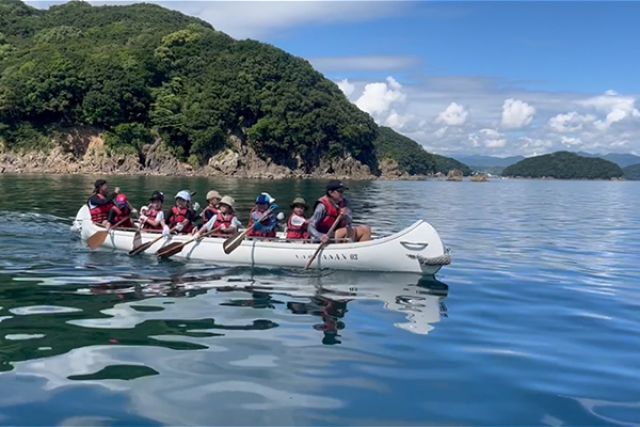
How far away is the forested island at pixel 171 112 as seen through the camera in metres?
96.9

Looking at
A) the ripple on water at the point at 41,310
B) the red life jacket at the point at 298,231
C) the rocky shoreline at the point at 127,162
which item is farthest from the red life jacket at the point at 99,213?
the rocky shoreline at the point at 127,162

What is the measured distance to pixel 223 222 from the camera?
1602 centimetres

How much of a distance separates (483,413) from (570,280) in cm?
890

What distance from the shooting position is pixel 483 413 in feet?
21.5

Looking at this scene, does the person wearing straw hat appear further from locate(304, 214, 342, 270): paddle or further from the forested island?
the forested island

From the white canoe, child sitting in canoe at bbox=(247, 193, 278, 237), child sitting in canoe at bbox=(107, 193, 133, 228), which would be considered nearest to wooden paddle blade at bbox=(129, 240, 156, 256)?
the white canoe

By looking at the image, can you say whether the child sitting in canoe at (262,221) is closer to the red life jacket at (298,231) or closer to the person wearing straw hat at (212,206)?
the red life jacket at (298,231)

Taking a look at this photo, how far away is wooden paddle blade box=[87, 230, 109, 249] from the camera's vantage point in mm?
17016

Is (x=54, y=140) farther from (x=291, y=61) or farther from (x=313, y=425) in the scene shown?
(x=313, y=425)

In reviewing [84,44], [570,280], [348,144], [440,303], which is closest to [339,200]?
[440,303]

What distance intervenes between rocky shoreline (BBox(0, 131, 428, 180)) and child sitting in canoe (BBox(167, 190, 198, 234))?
77.2 m

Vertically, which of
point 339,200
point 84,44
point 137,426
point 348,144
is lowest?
point 137,426

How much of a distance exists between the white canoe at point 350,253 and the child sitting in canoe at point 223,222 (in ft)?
1.57

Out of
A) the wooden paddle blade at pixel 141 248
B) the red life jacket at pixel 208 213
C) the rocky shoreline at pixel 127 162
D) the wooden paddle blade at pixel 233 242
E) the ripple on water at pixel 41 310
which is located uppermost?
the rocky shoreline at pixel 127 162
